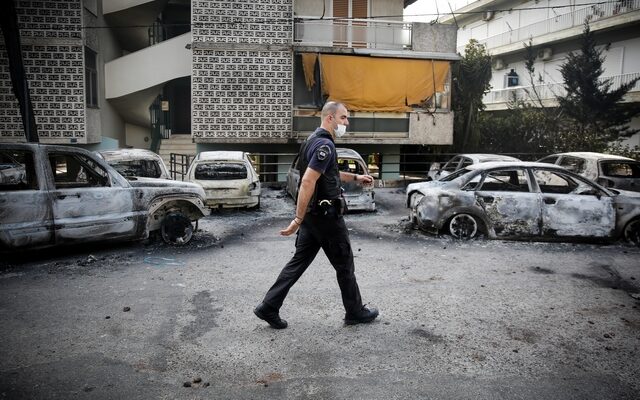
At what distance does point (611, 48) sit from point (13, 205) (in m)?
29.3

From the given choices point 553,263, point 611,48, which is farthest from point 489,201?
point 611,48

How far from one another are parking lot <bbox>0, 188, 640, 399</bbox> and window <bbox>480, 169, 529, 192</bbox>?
4.68ft

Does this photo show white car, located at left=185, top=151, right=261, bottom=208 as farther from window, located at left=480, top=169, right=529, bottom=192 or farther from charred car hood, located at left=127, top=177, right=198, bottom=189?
window, located at left=480, top=169, right=529, bottom=192

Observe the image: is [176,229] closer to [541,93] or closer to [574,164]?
[574,164]

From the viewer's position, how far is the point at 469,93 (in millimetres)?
20453

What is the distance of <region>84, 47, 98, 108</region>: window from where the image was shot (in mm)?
16141

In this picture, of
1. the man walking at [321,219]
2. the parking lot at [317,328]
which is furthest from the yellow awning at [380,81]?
the man walking at [321,219]

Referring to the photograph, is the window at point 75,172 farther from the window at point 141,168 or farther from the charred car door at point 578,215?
the charred car door at point 578,215

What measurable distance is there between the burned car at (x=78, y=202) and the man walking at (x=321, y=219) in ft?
12.6

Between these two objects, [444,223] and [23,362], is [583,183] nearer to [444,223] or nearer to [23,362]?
[444,223]

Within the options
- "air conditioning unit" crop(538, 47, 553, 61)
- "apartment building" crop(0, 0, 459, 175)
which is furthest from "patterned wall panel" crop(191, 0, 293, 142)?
"air conditioning unit" crop(538, 47, 553, 61)

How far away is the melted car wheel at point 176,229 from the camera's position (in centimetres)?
801

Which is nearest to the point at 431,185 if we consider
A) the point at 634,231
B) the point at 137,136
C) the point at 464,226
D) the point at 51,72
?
the point at 464,226

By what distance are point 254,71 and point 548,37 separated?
823 inches
